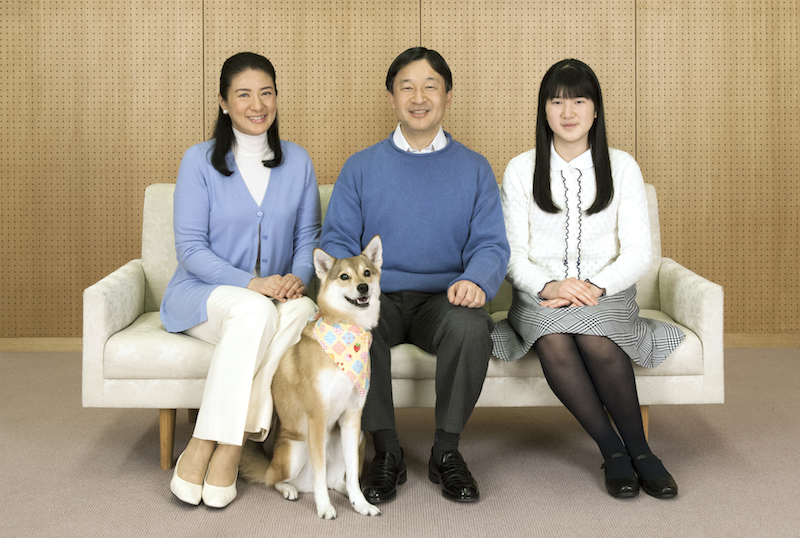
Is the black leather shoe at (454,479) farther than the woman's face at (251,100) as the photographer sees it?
No

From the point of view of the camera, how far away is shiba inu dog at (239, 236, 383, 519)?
6.55ft

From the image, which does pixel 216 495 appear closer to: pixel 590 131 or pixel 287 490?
pixel 287 490

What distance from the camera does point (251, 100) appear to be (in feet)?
8.21

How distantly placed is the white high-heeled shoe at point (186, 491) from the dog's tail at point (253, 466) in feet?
0.60

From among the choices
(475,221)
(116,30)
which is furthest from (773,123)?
(116,30)

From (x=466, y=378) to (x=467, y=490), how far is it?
36 cm

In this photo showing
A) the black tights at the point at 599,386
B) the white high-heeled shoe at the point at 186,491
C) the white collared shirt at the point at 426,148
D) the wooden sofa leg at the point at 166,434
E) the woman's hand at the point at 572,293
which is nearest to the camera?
the white high-heeled shoe at the point at 186,491

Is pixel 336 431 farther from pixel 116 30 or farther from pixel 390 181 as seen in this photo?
pixel 116 30

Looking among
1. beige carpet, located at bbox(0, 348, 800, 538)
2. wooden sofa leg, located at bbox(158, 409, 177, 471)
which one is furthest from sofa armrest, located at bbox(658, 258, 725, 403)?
wooden sofa leg, located at bbox(158, 409, 177, 471)

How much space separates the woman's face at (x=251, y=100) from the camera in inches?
98.2

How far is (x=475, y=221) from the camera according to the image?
2525mm

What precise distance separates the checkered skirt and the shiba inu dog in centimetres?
56

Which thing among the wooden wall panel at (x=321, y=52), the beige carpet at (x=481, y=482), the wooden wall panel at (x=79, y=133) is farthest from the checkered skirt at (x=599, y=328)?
the wooden wall panel at (x=79, y=133)

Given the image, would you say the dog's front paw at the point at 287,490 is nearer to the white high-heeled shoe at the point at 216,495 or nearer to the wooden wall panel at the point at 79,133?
the white high-heeled shoe at the point at 216,495
